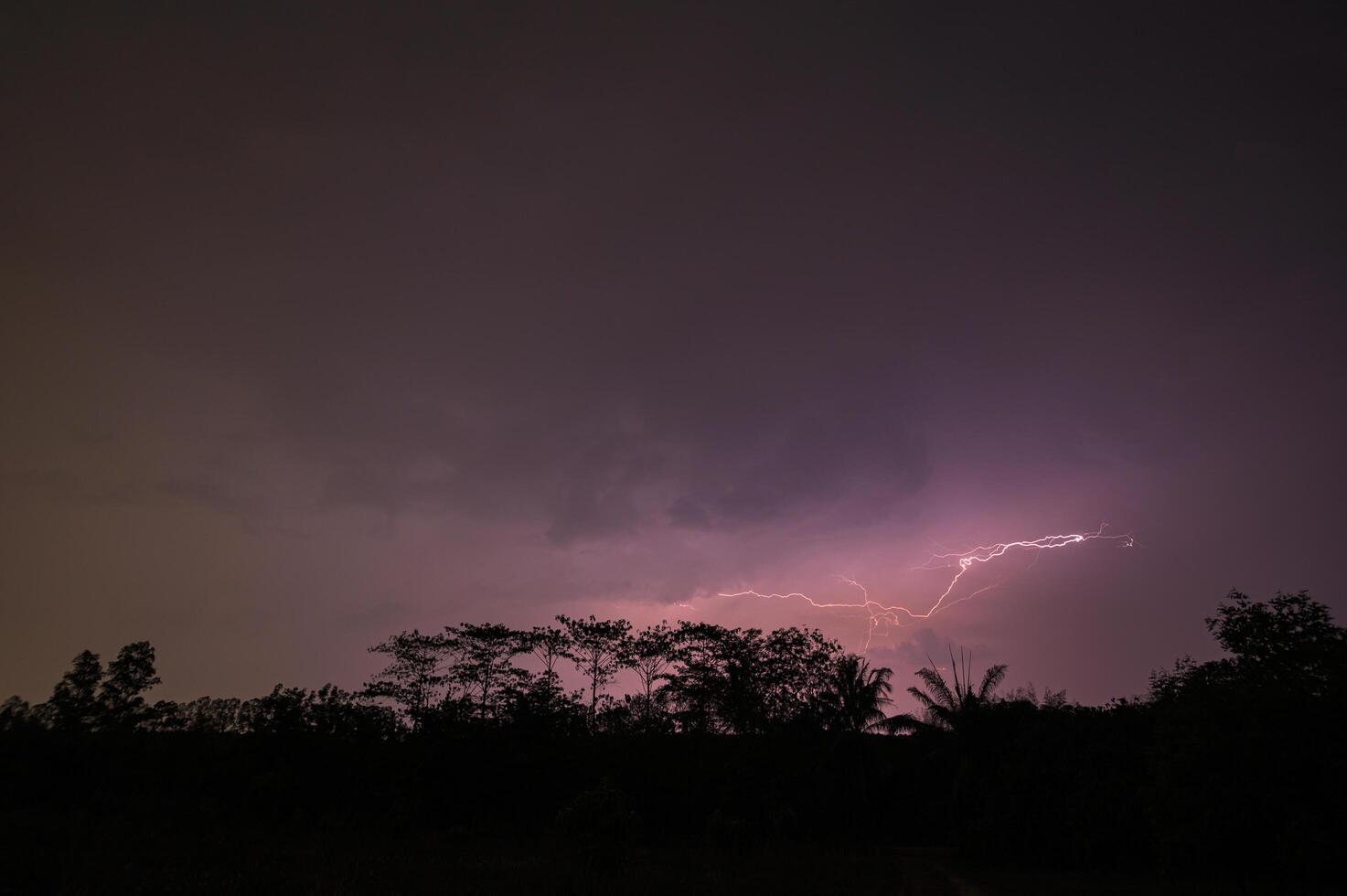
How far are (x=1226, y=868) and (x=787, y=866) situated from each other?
1145cm

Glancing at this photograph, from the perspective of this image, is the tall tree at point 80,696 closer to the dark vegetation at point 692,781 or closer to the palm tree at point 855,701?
the dark vegetation at point 692,781

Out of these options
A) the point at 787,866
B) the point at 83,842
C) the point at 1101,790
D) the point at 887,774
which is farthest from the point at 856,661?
the point at 83,842

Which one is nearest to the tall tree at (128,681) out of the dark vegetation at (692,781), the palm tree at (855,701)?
the dark vegetation at (692,781)

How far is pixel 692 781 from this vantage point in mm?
35750

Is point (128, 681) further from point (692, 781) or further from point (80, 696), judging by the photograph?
point (692, 781)

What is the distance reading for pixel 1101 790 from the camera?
26.8 meters

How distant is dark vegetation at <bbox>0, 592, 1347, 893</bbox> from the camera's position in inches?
609

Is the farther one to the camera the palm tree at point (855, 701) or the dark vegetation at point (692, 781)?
the palm tree at point (855, 701)

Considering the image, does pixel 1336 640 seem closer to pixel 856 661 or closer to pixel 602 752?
pixel 856 661

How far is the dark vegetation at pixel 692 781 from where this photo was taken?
15.5 metres

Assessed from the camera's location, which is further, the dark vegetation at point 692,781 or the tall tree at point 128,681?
the tall tree at point 128,681

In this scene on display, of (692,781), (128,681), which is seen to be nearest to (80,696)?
(128,681)

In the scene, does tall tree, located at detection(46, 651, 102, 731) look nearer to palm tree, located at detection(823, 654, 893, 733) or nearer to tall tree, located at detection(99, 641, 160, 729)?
tall tree, located at detection(99, 641, 160, 729)

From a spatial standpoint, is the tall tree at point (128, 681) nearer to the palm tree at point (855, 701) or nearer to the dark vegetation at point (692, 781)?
the dark vegetation at point (692, 781)
